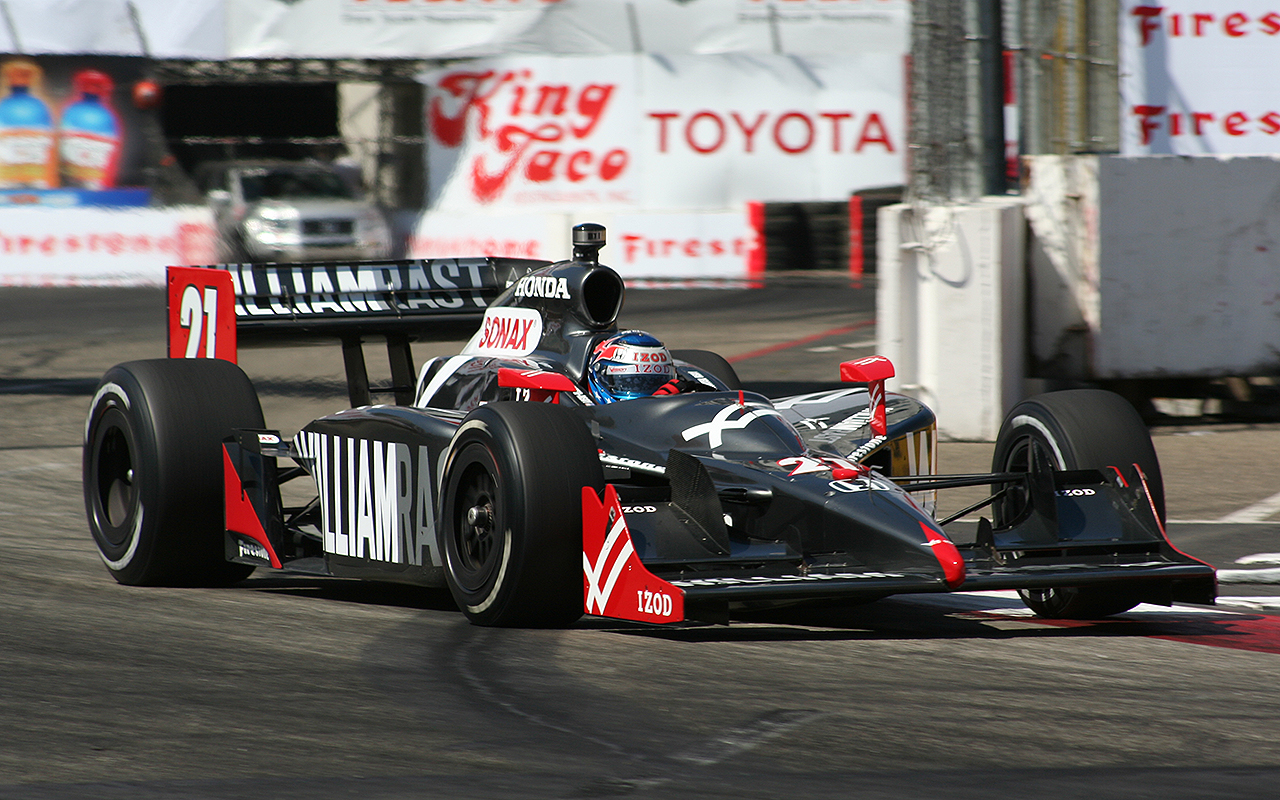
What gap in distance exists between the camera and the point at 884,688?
17.3ft

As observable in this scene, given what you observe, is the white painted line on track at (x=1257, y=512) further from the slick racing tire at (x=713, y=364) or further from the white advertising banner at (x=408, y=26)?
the white advertising banner at (x=408, y=26)

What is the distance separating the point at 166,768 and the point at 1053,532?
10.8 ft

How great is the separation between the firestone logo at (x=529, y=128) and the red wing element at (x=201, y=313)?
1868cm

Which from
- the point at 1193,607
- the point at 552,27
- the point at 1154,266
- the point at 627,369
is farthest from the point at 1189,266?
the point at 552,27

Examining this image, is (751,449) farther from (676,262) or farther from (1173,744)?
(676,262)

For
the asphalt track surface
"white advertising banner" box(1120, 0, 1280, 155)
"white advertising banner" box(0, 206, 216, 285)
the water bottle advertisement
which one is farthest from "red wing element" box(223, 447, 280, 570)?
the water bottle advertisement

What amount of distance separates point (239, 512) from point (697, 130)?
2012cm

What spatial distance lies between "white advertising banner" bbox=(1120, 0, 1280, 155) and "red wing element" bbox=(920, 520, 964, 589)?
48.7 ft

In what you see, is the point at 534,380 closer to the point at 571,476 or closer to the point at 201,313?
the point at 571,476

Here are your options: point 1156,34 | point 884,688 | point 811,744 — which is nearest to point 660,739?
point 811,744

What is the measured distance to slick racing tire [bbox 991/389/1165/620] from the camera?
21.5 feet

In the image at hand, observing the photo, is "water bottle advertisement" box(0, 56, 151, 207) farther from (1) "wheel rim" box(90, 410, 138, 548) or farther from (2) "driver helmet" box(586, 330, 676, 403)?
(2) "driver helmet" box(586, 330, 676, 403)

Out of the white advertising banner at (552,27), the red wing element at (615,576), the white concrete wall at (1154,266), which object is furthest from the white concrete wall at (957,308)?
the white advertising banner at (552,27)

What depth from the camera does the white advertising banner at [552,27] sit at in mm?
27422
